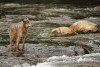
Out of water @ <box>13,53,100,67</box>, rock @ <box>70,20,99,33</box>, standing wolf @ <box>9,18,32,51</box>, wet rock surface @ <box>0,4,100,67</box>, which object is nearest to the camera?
water @ <box>13,53,100,67</box>

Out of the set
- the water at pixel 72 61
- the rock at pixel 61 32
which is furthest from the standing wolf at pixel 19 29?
the rock at pixel 61 32

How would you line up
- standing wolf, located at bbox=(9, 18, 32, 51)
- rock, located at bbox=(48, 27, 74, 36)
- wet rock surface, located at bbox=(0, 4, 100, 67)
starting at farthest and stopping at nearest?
1. rock, located at bbox=(48, 27, 74, 36)
2. standing wolf, located at bbox=(9, 18, 32, 51)
3. wet rock surface, located at bbox=(0, 4, 100, 67)

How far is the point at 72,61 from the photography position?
14062 millimetres

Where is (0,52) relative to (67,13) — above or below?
above

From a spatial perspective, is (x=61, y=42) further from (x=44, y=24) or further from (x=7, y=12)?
(x=7, y=12)

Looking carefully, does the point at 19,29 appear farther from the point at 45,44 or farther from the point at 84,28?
the point at 84,28

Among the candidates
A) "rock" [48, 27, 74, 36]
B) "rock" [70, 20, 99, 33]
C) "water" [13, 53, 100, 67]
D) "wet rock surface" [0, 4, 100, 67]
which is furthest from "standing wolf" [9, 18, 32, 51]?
"rock" [70, 20, 99, 33]

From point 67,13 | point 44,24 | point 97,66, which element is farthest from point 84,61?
point 67,13

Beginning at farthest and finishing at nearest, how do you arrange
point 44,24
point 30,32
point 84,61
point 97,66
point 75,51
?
point 44,24, point 30,32, point 75,51, point 84,61, point 97,66

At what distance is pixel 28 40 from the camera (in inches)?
688

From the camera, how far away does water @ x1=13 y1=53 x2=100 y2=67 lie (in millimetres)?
13430

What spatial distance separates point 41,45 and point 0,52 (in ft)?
7.07

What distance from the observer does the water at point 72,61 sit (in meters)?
13.4

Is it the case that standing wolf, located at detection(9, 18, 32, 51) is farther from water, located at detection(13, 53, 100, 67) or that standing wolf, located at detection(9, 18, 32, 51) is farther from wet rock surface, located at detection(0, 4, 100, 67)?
water, located at detection(13, 53, 100, 67)
